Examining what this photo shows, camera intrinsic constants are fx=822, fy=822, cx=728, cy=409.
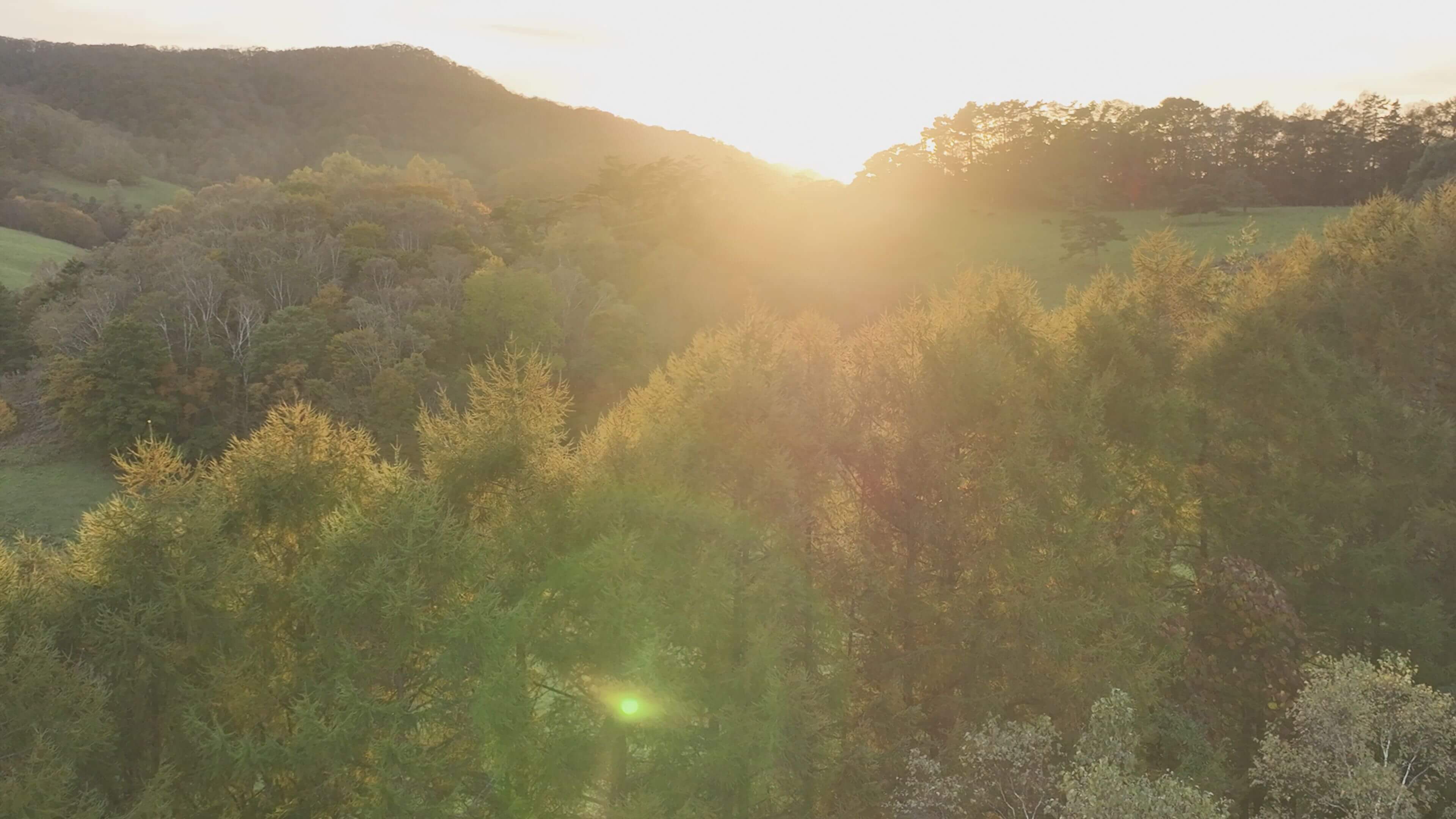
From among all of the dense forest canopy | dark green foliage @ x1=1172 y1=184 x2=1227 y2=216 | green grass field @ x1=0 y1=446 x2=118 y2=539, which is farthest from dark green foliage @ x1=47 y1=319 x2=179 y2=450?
dark green foliage @ x1=1172 y1=184 x2=1227 y2=216

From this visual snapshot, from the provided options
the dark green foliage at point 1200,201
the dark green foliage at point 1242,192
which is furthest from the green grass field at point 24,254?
the dark green foliage at point 1242,192

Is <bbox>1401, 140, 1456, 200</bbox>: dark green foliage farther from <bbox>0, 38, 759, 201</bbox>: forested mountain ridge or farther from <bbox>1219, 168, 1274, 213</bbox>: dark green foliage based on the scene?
<bbox>0, 38, 759, 201</bbox>: forested mountain ridge

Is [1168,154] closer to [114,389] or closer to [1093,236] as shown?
[1093,236]

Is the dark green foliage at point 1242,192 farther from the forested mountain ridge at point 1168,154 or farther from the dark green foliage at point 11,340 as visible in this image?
the dark green foliage at point 11,340

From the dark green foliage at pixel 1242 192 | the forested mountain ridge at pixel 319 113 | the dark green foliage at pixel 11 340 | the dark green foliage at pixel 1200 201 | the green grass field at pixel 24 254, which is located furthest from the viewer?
the forested mountain ridge at pixel 319 113

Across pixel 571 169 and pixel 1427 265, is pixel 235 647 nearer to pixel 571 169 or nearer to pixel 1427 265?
pixel 1427 265

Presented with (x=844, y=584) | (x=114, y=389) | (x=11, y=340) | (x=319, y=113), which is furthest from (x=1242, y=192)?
(x=319, y=113)
